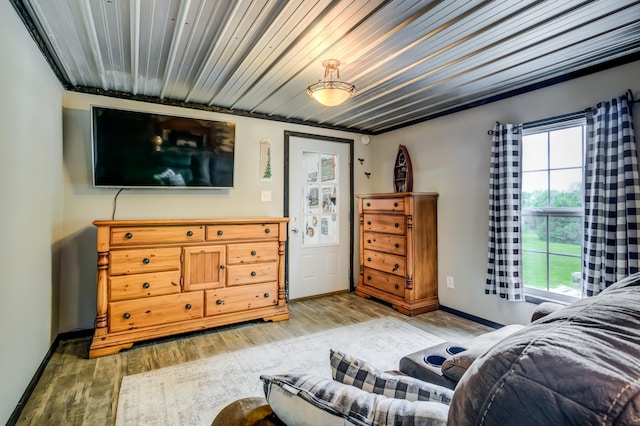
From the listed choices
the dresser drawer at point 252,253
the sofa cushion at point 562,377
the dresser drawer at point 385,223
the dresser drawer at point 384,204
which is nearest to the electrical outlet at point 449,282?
the dresser drawer at point 385,223

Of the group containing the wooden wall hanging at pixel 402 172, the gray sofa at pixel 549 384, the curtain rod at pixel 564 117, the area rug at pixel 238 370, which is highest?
the curtain rod at pixel 564 117

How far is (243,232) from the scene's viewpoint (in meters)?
3.26

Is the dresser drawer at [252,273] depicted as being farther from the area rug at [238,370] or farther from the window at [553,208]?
the window at [553,208]

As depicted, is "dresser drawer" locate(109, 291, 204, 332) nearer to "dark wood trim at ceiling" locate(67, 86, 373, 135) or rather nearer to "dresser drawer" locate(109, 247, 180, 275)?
"dresser drawer" locate(109, 247, 180, 275)

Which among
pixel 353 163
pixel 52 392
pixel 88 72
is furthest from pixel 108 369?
pixel 353 163

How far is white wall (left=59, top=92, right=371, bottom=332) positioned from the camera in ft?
9.80

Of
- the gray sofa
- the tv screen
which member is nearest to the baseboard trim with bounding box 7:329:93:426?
the tv screen

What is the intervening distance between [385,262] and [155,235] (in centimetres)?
259

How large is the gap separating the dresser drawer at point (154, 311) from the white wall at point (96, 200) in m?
0.60

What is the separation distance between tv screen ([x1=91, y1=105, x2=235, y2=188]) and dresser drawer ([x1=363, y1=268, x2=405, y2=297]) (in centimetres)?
213

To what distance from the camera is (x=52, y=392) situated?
6.89 ft

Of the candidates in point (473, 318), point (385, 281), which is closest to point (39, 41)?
point (385, 281)

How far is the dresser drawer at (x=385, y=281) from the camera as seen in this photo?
377cm

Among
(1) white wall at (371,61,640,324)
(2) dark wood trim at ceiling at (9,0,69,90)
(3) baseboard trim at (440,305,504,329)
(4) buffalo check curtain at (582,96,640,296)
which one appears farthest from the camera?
(3) baseboard trim at (440,305,504,329)
